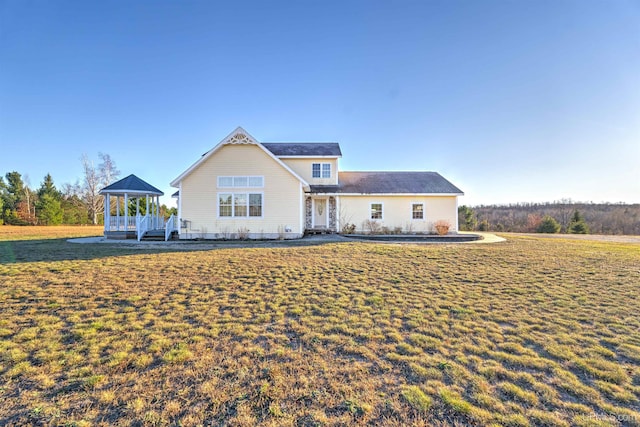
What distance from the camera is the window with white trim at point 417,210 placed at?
750 inches

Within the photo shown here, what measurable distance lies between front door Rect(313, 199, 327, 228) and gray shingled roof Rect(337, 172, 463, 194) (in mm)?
1641

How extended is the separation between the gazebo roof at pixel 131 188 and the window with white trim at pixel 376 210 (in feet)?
47.8

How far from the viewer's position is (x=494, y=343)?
12.2 ft

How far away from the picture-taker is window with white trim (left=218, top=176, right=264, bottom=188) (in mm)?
15469

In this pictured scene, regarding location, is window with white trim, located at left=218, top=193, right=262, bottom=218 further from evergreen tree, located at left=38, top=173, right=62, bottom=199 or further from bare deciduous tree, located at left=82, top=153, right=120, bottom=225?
evergreen tree, located at left=38, top=173, right=62, bottom=199

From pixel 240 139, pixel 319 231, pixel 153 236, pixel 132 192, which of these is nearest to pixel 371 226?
pixel 319 231

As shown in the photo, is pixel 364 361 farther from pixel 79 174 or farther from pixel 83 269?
pixel 79 174

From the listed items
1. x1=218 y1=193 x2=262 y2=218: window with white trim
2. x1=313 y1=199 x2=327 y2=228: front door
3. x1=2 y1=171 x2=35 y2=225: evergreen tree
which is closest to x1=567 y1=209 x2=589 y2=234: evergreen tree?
x1=313 y1=199 x2=327 y2=228: front door

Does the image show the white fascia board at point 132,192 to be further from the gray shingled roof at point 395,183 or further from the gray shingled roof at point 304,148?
the gray shingled roof at point 395,183

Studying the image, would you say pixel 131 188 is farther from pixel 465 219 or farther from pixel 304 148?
pixel 465 219

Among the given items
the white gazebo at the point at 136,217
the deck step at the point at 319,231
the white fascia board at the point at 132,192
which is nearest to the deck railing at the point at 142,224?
the white gazebo at the point at 136,217

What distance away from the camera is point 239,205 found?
15.6 m

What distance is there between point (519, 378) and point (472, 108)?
21044 mm

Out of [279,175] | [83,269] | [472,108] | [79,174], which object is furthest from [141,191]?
[79,174]
